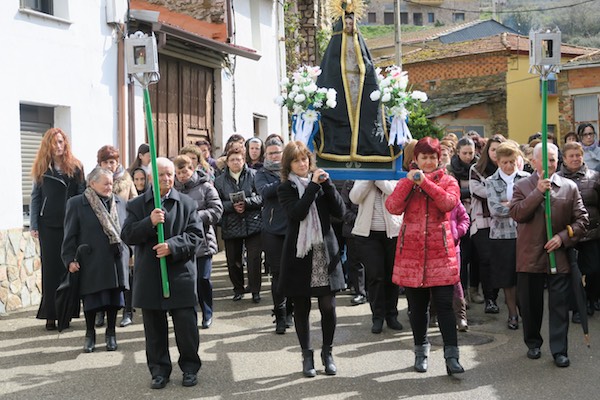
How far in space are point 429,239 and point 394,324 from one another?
7.38ft

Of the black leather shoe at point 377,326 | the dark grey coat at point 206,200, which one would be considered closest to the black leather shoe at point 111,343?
the dark grey coat at point 206,200

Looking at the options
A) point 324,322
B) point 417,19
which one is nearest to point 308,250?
point 324,322

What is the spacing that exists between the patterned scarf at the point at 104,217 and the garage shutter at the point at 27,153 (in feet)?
12.2

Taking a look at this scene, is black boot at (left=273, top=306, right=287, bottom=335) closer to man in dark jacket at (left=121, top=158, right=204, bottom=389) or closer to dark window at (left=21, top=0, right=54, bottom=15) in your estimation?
man in dark jacket at (left=121, top=158, right=204, bottom=389)

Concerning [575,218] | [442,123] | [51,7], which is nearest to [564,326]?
[575,218]

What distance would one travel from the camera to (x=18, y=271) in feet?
36.3

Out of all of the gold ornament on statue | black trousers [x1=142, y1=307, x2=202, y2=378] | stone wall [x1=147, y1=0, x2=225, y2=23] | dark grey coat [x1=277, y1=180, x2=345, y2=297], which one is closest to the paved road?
black trousers [x1=142, y1=307, x2=202, y2=378]

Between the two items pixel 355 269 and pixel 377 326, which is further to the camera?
pixel 355 269

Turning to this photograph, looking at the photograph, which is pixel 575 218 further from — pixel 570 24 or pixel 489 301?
pixel 570 24

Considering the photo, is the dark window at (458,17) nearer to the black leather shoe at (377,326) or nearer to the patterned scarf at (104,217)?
the black leather shoe at (377,326)

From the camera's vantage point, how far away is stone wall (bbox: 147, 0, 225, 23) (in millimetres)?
18531

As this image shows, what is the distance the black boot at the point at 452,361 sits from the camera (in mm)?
6938

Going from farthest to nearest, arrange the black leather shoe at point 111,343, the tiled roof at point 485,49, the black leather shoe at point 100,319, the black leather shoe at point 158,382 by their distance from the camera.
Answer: the tiled roof at point 485,49
the black leather shoe at point 100,319
the black leather shoe at point 111,343
the black leather shoe at point 158,382

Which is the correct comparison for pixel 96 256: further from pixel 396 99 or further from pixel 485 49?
pixel 485 49
